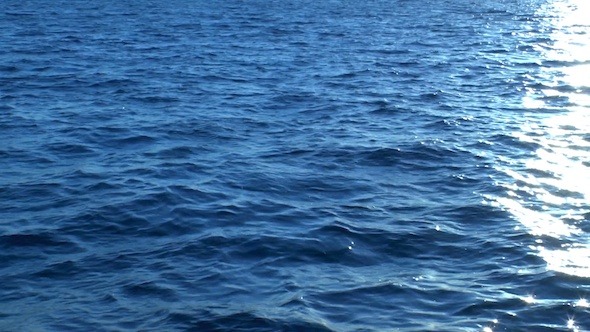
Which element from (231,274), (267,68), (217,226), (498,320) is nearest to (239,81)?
(267,68)

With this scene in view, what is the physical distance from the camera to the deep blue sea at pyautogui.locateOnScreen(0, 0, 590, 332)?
1598 cm

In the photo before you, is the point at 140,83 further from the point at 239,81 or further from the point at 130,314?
the point at 130,314

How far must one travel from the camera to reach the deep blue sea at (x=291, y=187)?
52.4 ft

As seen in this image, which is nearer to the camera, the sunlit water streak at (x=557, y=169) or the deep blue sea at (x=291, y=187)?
the deep blue sea at (x=291, y=187)

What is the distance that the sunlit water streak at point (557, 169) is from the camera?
61.2ft

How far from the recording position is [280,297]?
16125 millimetres

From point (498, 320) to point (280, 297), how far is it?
3.72 m

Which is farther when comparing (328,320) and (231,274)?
(231,274)

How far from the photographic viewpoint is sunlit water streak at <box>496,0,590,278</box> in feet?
61.2

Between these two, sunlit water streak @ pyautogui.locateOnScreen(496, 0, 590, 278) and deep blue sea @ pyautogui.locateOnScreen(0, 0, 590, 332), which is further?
sunlit water streak @ pyautogui.locateOnScreen(496, 0, 590, 278)

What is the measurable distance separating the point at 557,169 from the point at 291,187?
6.90m

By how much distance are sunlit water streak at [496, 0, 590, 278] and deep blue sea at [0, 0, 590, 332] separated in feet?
0.25

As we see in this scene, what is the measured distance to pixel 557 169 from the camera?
77.3 ft

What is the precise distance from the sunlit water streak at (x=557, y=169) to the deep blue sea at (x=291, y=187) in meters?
0.08
